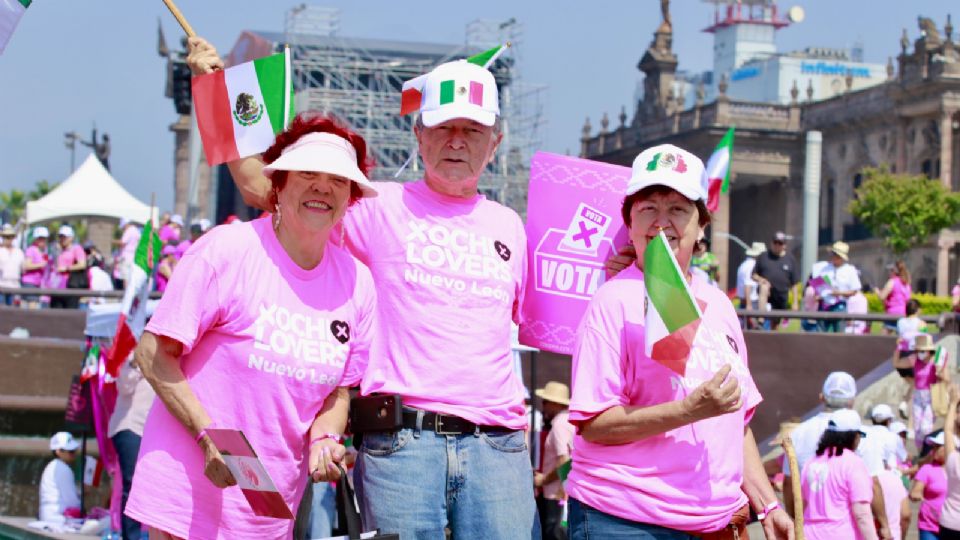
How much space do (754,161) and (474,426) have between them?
7978 centimetres

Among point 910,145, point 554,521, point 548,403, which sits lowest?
point 554,521

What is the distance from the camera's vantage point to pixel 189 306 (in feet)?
14.3

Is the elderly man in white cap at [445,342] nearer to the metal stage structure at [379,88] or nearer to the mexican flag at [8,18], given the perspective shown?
the mexican flag at [8,18]

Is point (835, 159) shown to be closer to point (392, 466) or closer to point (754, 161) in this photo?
point (754, 161)

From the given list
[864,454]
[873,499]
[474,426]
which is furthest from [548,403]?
[474,426]

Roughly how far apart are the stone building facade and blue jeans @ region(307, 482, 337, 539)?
189 ft

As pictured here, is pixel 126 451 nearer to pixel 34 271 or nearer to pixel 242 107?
pixel 242 107

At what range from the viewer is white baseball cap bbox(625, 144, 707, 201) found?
14.9 feet

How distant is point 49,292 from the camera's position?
16844 mm

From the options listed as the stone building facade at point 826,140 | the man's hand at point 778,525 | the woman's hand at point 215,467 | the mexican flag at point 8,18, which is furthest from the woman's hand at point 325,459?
the stone building facade at point 826,140

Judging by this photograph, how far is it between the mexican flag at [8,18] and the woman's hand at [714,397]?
2.27 metres

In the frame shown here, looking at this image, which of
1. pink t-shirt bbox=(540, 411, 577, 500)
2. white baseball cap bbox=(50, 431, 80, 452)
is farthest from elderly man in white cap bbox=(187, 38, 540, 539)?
white baseball cap bbox=(50, 431, 80, 452)

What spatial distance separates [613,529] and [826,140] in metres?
77.9

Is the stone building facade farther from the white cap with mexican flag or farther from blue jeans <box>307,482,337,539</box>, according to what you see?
the white cap with mexican flag
